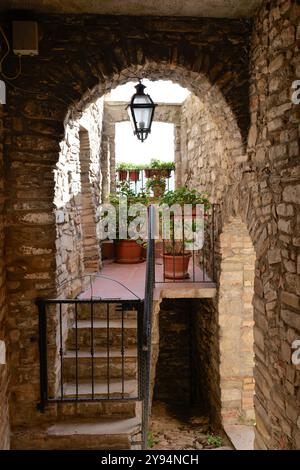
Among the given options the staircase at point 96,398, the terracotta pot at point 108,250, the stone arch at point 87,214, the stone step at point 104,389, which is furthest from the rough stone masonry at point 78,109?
the terracotta pot at point 108,250

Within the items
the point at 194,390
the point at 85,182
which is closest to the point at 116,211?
the point at 85,182

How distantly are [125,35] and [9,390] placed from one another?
11.2 ft

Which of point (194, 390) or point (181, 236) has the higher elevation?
point (181, 236)

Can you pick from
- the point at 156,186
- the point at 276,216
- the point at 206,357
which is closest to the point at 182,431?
the point at 206,357

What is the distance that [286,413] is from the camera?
9.73ft

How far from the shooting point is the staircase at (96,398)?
11.7 feet

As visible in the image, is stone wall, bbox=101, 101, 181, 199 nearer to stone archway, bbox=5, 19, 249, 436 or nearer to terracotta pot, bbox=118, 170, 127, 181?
terracotta pot, bbox=118, 170, 127, 181

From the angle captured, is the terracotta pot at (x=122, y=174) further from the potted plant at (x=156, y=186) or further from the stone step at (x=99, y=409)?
the stone step at (x=99, y=409)

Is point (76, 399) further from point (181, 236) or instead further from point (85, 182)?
point (85, 182)

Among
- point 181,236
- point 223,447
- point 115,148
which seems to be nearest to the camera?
point 223,447

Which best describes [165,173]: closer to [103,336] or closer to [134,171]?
[134,171]

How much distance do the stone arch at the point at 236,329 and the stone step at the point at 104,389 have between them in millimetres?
1744

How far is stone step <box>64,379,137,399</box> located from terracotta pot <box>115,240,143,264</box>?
3.49m

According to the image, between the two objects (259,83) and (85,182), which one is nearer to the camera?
(259,83)
